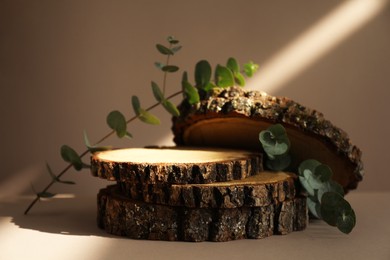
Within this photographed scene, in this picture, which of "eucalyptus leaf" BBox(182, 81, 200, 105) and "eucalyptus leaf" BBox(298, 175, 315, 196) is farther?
"eucalyptus leaf" BBox(182, 81, 200, 105)

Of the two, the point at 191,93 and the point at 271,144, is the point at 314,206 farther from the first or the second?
the point at 191,93

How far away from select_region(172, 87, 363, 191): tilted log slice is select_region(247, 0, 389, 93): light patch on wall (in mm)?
582

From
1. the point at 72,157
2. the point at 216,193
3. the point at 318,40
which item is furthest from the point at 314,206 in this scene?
the point at 318,40

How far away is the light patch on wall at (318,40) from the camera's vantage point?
216 centimetres

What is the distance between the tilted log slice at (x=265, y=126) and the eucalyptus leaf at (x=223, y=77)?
0.08 m

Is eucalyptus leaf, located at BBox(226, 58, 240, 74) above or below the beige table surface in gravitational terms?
above

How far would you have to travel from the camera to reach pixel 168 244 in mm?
1367

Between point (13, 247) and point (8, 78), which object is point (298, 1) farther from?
point (13, 247)

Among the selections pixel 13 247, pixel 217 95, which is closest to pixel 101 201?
pixel 13 247

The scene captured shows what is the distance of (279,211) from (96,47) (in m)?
1.01

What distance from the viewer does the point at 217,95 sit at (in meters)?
1.64

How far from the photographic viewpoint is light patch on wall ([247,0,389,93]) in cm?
216

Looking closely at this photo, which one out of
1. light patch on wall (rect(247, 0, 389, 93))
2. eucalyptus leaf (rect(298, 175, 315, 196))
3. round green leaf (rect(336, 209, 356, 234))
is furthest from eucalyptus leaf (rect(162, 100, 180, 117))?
light patch on wall (rect(247, 0, 389, 93))

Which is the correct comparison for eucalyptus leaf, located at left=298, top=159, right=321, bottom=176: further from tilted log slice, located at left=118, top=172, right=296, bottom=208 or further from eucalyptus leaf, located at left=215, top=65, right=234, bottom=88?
eucalyptus leaf, located at left=215, top=65, right=234, bottom=88
